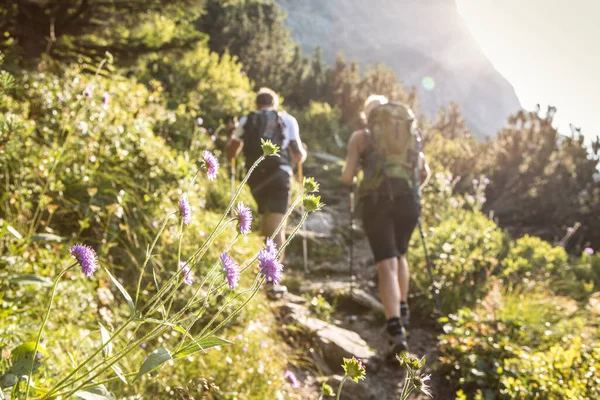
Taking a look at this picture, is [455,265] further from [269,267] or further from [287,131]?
[269,267]

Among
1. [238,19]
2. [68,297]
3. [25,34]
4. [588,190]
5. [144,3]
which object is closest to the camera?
[68,297]

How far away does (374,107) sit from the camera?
4.18 m

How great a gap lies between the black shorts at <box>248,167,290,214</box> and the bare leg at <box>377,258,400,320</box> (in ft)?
4.44

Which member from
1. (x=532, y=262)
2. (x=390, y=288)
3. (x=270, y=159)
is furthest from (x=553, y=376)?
(x=532, y=262)

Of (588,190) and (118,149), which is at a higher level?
(118,149)

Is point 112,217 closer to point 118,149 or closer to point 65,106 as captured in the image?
point 118,149

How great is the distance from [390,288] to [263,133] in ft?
6.68

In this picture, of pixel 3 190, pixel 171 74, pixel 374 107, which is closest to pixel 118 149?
pixel 3 190

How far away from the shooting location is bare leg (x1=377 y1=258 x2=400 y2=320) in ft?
12.3

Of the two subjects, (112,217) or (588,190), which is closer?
(112,217)

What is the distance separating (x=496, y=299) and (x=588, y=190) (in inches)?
292

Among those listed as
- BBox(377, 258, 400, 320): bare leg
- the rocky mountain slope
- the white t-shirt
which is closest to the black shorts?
the white t-shirt

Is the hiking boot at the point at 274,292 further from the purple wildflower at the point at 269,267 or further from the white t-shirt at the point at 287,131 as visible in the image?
the purple wildflower at the point at 269,267

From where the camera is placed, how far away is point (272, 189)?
4.66 metres
